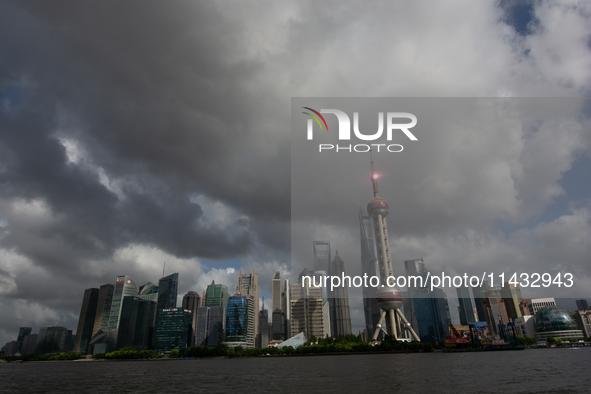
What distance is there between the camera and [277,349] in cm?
19588

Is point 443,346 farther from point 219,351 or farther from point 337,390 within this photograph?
point 337,390

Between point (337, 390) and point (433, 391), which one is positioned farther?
point (337, 390)

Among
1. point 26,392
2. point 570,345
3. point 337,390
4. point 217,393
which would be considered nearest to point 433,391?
point 337,390

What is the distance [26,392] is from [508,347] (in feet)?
586

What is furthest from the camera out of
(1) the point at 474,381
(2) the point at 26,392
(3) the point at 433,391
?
(2) the point at 26,392

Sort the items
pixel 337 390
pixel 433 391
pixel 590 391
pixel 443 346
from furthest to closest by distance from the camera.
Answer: pixel 443 346
pixel 337 390
pixel 433 391
pixel 590 391

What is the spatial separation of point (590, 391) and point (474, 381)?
Result: 494 inches

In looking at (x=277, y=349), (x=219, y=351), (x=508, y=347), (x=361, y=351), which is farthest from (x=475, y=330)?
(x=219, y=351)

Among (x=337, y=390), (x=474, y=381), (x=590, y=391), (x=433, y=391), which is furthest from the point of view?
(x=474, y=381)

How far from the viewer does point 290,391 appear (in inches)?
1533

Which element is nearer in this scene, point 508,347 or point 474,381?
point 474,381

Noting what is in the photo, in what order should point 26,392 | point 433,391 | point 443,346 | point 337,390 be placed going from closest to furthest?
point 433,391
point 337,390
point 26,392
point 443,346

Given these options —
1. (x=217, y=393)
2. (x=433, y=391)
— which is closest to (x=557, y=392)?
(x=433, y=391)

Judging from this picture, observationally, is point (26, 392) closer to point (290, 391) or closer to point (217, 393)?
point (217, 393)
